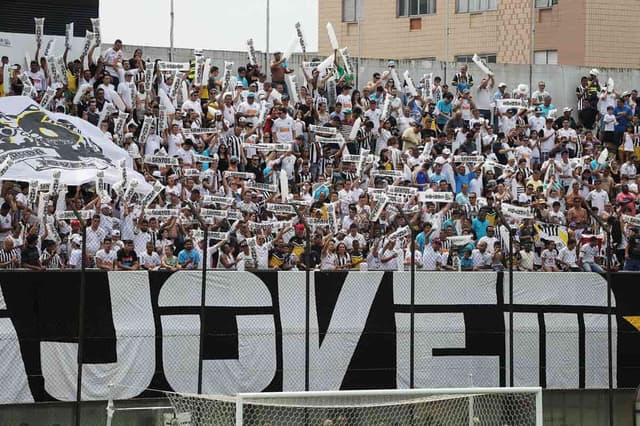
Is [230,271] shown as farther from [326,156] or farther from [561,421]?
[326,156]

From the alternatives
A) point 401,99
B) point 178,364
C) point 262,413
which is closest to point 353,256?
point 178,364

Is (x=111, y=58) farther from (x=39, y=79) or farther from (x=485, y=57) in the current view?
(x=485, y=57)

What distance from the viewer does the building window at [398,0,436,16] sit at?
48.6 m

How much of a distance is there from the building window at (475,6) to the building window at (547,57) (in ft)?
7.11

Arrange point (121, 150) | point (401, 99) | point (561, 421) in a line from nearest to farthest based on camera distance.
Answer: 1. point (561, 421)
2. point (121, 150)
3. point (401, 99)

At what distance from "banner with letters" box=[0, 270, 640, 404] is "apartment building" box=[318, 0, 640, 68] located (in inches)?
828

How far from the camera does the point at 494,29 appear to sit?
4606 centimetres

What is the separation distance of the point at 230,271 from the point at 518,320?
4469 millimetres

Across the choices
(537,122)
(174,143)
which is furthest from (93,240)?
(537,122)

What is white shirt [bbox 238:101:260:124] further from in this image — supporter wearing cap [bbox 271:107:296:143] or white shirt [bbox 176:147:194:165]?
white shirt [bbox 176:147:194:165]

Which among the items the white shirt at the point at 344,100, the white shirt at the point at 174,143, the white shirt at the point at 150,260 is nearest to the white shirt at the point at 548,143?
the white shirt at the point at 344,100

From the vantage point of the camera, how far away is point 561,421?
1966 cm

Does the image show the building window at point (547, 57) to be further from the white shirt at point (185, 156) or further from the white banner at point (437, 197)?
the white shirt at point (185, 156)

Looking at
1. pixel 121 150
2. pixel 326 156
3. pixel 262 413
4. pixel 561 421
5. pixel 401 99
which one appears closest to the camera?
pixel 262 413
